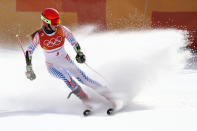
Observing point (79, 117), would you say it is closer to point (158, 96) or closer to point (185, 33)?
point (158, 96)

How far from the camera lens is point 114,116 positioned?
12.3 ft

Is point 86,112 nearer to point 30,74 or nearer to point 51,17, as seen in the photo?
point 30,74

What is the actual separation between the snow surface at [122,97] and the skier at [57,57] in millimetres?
221

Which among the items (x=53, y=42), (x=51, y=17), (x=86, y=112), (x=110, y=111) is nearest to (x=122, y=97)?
(x=110, y=111)

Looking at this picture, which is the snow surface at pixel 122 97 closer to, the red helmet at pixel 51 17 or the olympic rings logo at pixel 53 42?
the olympic rings logo at pixel 53 42

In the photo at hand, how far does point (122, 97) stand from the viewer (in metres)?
4.25

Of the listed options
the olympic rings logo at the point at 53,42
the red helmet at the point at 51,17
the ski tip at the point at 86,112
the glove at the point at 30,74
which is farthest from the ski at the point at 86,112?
the red helmet at the point at 51,17

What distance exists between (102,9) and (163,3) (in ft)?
5.35

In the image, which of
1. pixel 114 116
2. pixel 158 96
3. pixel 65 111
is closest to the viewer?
pixel 114 116

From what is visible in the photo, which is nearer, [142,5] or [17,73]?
[17,73]

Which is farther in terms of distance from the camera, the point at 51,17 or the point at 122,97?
the point at 122,97

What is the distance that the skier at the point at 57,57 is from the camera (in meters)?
4.16

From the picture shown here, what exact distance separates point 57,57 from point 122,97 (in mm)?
1049

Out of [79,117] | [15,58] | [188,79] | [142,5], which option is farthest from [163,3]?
[79,117]
